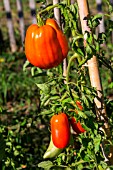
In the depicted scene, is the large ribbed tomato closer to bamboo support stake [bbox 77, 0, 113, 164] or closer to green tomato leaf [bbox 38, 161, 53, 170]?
bamboo support stake [bbox 77, 0, 113, 164]

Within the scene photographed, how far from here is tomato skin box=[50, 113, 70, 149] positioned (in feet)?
6.45

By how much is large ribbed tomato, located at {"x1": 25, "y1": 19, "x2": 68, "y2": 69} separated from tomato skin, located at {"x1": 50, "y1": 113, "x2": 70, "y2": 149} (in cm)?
23

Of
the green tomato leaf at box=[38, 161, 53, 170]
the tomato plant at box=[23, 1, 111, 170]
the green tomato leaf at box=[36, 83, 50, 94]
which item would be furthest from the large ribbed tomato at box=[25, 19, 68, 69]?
the green tomato leaf at box=[38, 161, 53, 170]

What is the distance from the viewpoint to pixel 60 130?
1969mm

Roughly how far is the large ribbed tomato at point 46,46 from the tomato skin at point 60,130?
230mm

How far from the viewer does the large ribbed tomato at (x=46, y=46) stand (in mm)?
1860

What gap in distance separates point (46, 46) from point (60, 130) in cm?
35

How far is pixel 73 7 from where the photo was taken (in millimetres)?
1872

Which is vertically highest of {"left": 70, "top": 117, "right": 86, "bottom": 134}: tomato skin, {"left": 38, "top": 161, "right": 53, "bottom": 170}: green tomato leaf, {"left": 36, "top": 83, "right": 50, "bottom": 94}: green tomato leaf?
{"left": 36, "top": 83, "right": 50, "bottom": 94}: green tomato leaf

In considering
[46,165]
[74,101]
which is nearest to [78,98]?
[74,101]

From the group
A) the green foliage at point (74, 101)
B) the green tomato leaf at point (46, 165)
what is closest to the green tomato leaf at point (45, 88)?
the green foliage at point (74, 101)

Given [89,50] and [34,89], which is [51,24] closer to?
[89,50]

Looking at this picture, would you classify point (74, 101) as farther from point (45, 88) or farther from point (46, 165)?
point (46, 165)

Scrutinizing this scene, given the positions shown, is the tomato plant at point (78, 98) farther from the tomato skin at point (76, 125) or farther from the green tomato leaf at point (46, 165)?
the green tomato leaf at point (46, 165)
